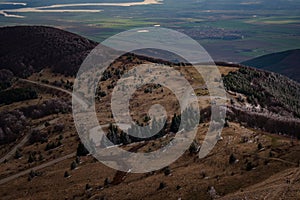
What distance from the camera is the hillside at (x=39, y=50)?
126 meters

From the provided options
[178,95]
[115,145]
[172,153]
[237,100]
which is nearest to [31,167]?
[115,145]

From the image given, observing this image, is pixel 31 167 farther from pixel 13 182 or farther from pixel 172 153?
pixel 172 153

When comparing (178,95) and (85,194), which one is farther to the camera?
(178,95)

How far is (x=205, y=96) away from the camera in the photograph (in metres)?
79.1

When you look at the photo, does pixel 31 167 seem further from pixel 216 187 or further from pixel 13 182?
pixel 216 187

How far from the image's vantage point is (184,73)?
336 ft

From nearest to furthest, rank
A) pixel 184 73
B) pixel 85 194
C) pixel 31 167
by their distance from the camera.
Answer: pixel 85 194
pixel 31 167
pixel 184 73

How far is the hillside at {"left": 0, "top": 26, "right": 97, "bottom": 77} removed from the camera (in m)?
126

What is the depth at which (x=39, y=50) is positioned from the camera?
13788 cm

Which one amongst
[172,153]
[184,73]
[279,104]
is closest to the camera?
[172,153]

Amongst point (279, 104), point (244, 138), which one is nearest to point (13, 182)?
point (244, 138)

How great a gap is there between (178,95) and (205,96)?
6.72 metres

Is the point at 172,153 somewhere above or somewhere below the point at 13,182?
above

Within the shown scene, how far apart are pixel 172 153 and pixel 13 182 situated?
21529 millimetres
